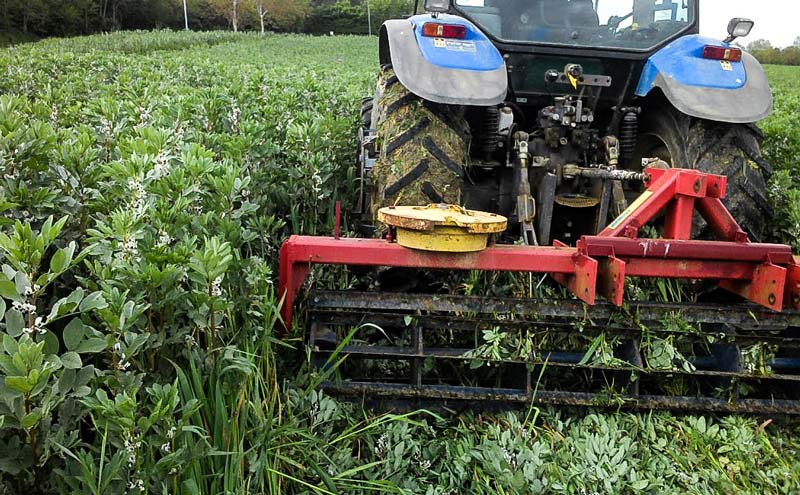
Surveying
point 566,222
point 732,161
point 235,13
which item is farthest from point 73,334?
point 235,13

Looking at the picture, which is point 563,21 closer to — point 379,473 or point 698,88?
point 698,88

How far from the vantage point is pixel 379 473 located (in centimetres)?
225

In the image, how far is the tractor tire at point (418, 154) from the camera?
123 inches

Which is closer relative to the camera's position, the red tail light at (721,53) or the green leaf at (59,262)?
the green leaf at (59,262)

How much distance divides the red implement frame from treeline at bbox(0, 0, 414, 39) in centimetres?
3447

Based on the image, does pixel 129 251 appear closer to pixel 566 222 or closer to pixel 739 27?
pixel 566 222

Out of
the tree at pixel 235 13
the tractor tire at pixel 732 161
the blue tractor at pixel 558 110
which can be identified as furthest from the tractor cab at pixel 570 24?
the tree at pixel 235 13

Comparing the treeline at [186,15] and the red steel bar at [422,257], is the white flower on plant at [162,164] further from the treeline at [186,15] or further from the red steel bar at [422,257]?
the treeline at [186,15]

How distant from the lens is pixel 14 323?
1.41 metres

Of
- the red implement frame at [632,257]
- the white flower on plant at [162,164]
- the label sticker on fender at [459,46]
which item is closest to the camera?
the white flower on plant at [162,164]

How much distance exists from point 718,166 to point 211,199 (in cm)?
245

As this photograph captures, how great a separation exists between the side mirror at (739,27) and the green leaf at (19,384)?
3858 millimetres

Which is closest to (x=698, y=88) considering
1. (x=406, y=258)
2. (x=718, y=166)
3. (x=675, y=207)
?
(x=718, y=166)

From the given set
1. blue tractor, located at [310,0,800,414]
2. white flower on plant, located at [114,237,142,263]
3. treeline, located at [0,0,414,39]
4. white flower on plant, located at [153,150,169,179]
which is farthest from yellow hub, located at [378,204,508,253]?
treeline, located at [0,0,414,39]
